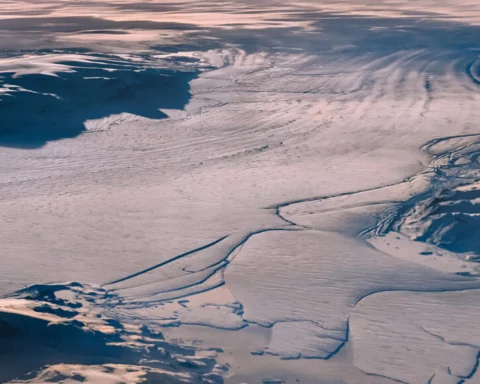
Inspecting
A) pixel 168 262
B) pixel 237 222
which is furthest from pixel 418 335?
pixel 237 222

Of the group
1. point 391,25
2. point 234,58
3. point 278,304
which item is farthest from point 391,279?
point 391,25

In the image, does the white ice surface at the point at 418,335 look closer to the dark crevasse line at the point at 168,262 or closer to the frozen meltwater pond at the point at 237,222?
the frozen meltwater pond at the point at 237,222

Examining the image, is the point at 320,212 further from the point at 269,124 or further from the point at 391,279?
the point at 269,124

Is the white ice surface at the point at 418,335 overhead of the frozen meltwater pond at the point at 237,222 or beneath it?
beneath

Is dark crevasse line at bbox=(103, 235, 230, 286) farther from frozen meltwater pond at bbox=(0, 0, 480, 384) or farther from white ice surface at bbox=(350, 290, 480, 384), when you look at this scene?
white ice surface at bbox=(350, 290, 480, 384)

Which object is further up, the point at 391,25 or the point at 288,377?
the point at 391,25

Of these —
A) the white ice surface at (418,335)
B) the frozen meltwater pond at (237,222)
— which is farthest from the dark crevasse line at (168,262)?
the white ice surface at (418,335)

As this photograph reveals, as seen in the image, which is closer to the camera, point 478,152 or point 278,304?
point 278,304

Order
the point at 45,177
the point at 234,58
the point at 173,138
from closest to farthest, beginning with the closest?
the point at 45,177, the point at 173,138, the point at 234,58
